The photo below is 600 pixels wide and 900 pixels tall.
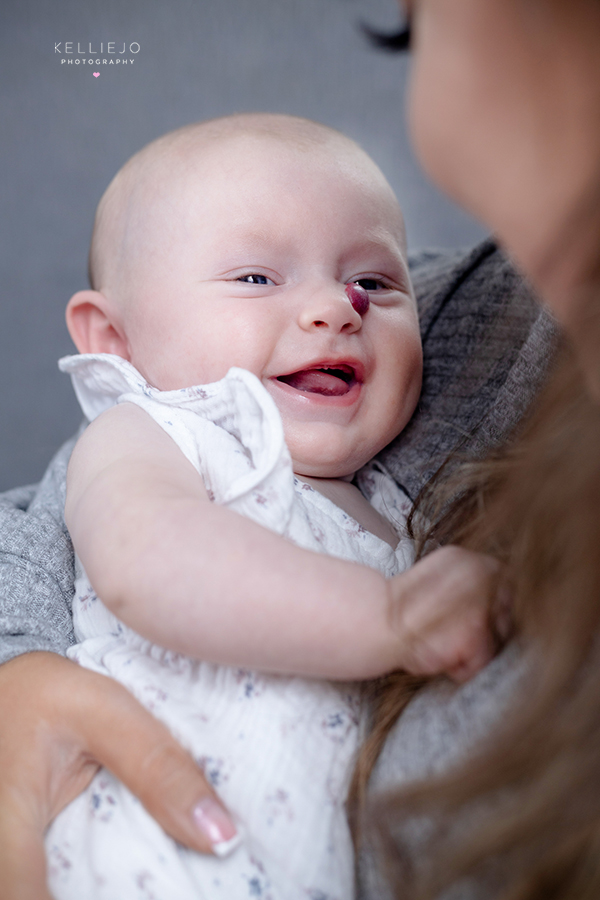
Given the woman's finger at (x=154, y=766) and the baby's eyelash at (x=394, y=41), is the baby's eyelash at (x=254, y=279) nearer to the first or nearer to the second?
the baby's eyelash at (x=394, y=41)

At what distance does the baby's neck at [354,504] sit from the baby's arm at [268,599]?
0.30 m

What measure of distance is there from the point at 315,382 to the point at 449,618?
0.44m

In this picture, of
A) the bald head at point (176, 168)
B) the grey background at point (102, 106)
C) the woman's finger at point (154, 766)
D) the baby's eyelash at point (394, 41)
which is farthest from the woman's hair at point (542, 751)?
the grey background at point (102, 106)

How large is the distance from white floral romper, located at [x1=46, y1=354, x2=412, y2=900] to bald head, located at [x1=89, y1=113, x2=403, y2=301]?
297 mm

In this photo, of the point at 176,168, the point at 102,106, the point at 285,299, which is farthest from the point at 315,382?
the point at 102,106

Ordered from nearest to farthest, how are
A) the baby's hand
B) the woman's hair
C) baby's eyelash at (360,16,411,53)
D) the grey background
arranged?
the woman's hair, the baby's hand, baby's eyelash at (360,16,411,53), the grey background

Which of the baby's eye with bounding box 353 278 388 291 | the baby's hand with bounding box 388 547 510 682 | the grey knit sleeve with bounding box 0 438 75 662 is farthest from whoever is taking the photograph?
the baby's eye with bounding box 353 278 388 291

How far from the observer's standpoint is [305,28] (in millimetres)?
2090

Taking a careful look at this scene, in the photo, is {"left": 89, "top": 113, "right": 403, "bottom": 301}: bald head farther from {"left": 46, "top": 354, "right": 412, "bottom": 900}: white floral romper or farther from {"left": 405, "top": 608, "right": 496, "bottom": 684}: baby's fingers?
{"left": 405, "top": 608, "right": 496, "bottom": 684}: baby's fingers

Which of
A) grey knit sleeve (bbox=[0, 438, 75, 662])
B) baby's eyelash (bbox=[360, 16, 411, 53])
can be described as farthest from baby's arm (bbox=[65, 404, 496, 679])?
baby's eyelash (bbox=[360, 16, 411, 53])

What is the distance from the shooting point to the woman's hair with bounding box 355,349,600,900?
0.40 metres

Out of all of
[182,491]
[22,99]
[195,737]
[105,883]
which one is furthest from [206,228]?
[22,99]

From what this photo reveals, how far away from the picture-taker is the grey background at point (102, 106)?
1889 millimetres

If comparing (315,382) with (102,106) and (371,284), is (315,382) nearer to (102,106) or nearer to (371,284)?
(371,284)
